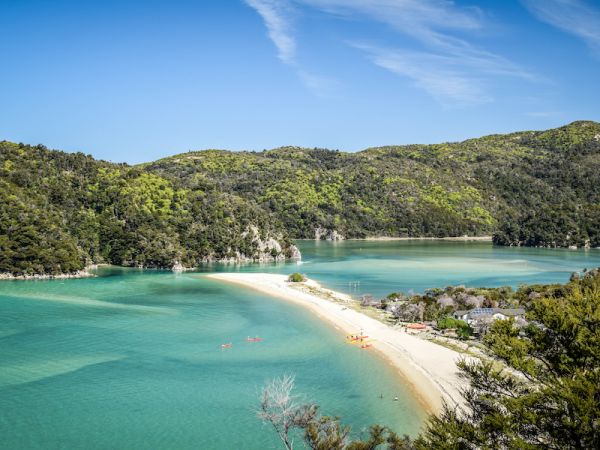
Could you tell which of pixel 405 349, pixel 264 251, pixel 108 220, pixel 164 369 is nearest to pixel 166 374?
pixel 164 369

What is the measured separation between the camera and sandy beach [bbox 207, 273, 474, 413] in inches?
1121

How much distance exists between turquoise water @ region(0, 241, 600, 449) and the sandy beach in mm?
1210

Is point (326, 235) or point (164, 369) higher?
point (326, 235)

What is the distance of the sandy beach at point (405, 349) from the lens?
28469 millimetres

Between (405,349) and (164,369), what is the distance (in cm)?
1581

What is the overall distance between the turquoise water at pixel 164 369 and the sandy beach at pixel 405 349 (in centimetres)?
121

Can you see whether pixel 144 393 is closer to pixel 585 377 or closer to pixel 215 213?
pixel 585 377

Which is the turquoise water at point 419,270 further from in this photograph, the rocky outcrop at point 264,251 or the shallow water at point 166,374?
the shallow water at point 166,374

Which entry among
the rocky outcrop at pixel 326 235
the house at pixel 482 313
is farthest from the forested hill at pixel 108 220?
the rocky outcrop at pixel 326 235

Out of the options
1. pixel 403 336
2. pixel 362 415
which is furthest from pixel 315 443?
pixel 403 336

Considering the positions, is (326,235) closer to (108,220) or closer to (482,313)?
(108,220)

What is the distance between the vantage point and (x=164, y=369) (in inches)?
1302

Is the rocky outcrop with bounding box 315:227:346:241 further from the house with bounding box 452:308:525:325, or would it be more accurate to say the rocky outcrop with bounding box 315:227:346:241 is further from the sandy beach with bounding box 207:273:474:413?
the house with bounding box 452:308:525:325

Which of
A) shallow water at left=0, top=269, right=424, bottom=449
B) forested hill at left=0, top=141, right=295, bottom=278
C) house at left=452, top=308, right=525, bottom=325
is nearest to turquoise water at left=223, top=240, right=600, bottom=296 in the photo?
forested hill at left=0, top=141, right=295, bottom=278
